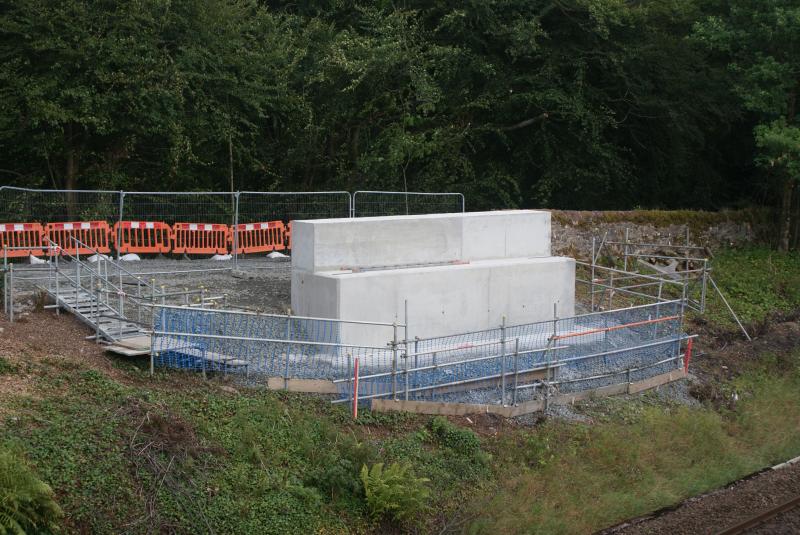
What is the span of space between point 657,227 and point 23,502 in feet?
71.5

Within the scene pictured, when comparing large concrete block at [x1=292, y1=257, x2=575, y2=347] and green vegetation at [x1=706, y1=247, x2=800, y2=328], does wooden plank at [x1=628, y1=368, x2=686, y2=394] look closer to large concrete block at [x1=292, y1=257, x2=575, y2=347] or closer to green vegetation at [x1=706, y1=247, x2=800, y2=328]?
large concrete block at [x1=292, y1=257, x2=575, y2=347]

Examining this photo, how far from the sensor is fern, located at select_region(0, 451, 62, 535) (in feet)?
27.3

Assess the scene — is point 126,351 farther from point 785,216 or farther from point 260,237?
point 785,216

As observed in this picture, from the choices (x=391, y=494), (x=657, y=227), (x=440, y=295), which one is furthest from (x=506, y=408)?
(x=657, y=227)

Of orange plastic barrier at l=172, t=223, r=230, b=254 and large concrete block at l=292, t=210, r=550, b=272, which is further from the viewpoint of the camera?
orange plastic barrier at l=172, t=223, r=230, b=254

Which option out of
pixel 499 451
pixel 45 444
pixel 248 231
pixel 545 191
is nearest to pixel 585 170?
pixel 545 191

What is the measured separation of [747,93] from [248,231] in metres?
16.2

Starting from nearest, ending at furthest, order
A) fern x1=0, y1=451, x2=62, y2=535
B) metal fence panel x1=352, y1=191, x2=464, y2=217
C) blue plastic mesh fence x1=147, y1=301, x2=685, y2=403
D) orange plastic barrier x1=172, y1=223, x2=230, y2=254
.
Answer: fern x1=0, y1=451, x2=62, y2=535 → blue plastic mesh fence x1=147, y1=301, x2=685, y2=403 → orange plastic barrier x1=172, y1=223, x2=230, y2=254 → metal fence panel x1=352, y1=191, x2=464, y2=217

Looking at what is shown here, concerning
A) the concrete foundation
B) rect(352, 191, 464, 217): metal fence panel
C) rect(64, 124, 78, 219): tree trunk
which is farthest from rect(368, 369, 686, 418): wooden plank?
rect(64, 124, 78, 219): tree trunk

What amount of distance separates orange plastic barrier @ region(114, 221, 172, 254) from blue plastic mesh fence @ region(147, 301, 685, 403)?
24.2 ft

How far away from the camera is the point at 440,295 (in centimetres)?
1688

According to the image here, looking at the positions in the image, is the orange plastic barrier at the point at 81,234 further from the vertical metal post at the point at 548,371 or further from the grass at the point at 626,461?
the grass at the point at 626,461

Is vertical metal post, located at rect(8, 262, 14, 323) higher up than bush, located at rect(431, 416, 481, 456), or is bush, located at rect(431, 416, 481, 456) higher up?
vertical metal post, located at rect(8, 262, 14, 323)

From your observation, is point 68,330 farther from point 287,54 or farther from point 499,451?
point 287,54
